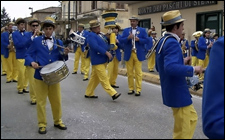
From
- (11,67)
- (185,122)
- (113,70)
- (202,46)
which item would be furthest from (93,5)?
(185,122)

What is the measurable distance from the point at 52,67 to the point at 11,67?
6441 mm

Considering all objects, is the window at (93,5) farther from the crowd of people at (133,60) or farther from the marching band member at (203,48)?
the marching band member at (203,48)

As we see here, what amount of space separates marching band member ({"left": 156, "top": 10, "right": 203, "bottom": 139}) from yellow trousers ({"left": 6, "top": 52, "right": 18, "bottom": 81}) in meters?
8.09

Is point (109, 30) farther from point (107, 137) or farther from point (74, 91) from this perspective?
point (107, 137)

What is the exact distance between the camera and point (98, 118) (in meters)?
6.08

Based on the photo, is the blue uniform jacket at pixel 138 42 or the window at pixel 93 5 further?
the window at pixel 93 5

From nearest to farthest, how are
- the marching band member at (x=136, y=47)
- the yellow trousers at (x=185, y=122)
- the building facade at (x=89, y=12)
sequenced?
the yellow trousers at (x=185, y=122) → the marching band member at (x=136, y=47) → the building facade at (x=89, y=12)

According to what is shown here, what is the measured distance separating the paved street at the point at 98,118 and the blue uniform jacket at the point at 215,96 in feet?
12.2

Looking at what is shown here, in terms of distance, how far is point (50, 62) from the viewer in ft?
17.3

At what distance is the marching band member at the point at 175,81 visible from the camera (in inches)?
134

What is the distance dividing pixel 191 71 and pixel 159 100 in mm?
4766

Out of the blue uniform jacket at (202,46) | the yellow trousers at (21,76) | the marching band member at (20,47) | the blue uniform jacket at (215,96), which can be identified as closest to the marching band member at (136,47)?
the marching band member at (20,47)

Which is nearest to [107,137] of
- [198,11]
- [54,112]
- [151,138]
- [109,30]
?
[151,138]

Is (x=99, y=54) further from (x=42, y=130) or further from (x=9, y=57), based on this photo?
(x=9, y=57)
